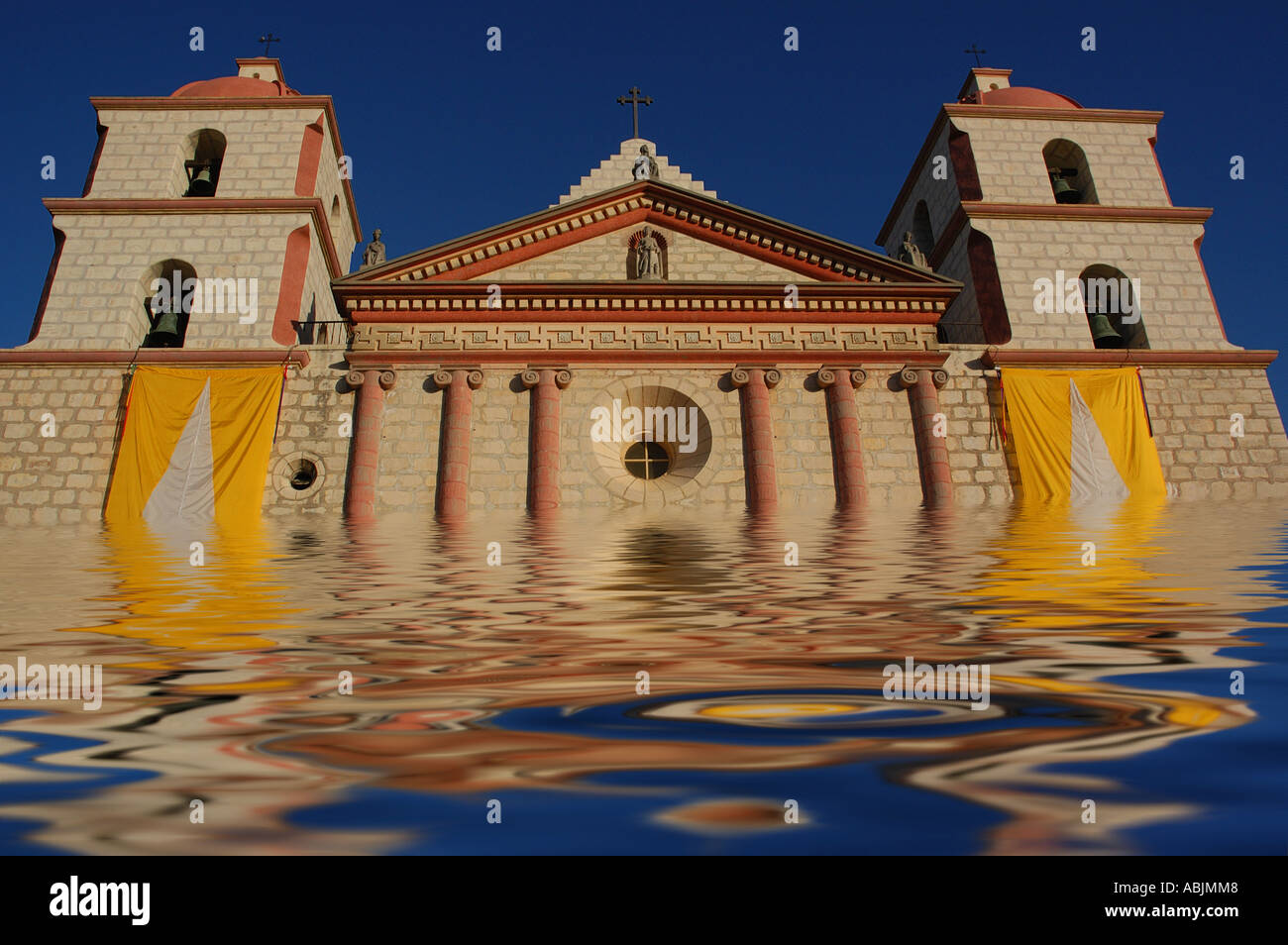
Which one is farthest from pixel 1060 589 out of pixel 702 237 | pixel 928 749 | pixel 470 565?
pixel 702 237

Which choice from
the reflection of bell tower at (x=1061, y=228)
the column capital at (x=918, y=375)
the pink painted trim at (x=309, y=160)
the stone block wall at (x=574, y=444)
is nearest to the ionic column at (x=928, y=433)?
the column capital at (x=918, y=375)

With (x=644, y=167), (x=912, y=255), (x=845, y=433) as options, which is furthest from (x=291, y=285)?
(x=912, y=255)

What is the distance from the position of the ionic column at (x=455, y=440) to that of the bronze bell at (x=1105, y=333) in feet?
42.8

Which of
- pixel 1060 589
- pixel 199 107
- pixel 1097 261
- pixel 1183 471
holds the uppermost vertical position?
pixel 199 107

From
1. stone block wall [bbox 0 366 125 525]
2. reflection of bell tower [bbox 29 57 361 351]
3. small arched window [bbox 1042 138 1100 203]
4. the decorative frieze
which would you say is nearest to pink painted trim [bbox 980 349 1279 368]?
the decorative frieze

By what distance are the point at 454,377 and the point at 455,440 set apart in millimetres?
1338

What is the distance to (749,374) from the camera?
576 inches

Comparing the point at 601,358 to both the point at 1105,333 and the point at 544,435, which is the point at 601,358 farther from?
the point at 1105,333

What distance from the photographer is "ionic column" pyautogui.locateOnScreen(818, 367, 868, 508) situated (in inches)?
543

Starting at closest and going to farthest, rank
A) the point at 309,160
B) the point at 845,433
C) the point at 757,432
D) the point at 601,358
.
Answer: the point at 757,432 < the point at 845,433 < the point at 601,358 < the point at 309,160

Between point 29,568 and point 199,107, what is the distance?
16664 mm

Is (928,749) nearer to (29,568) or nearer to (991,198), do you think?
(29,568)

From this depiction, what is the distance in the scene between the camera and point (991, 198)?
18156mm

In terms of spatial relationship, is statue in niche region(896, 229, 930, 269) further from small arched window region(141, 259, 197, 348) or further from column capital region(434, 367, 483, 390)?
small arched window region(141, 259, 197, 348)
